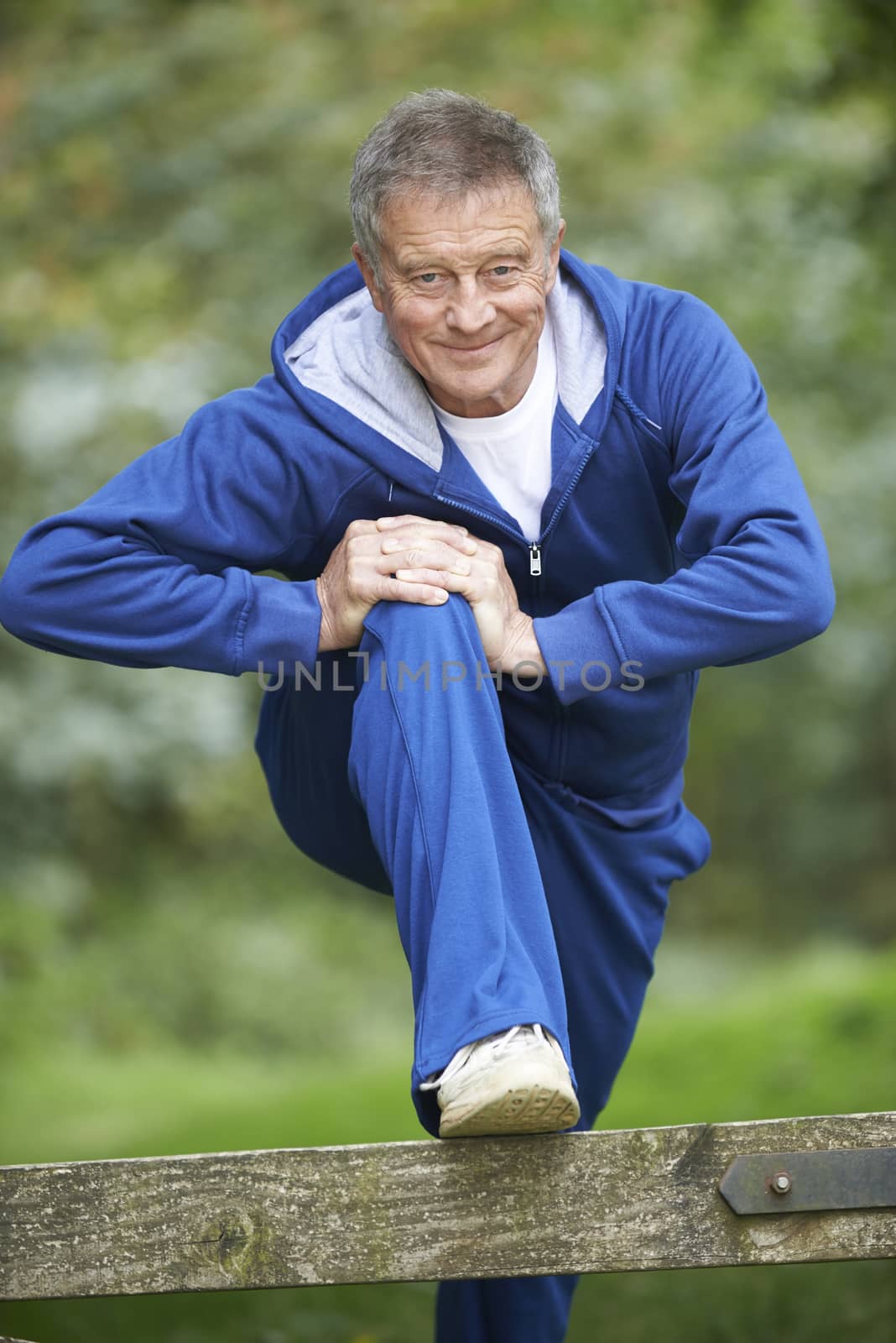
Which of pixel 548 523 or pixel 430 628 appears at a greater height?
A: pixel 548 523

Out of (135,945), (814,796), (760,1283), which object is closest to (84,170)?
(135,945)

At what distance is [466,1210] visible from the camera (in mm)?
1626

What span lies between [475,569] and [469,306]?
0.39 meters

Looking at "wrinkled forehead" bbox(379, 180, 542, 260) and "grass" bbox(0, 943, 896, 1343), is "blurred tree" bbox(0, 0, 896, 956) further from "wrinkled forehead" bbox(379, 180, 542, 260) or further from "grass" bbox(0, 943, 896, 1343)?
"wrinkled forehead" bbox(379, 180, 542, 260)

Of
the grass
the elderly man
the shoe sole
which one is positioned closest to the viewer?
the shoe sole

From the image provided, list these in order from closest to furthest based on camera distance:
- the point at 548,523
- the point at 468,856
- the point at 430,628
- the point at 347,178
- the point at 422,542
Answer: the point at 468,856 → the point at 430,628 → the point at 422,542 → the point at 548,523 → the point at 347,178

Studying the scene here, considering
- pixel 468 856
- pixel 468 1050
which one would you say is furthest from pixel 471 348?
pixel 468 1050

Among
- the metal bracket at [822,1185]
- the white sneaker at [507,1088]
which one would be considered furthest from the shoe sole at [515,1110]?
the metal bracket at [822,1185]

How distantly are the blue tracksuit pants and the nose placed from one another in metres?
0.44

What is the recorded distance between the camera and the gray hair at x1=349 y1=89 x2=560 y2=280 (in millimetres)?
2061

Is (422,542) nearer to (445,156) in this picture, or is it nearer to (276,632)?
(276,632)

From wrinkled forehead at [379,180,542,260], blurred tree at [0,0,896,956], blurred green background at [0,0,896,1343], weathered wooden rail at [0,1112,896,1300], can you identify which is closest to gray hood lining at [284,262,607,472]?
wrinkled forehead at [379,180,542,260]

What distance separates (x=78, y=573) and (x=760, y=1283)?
2.40 meters

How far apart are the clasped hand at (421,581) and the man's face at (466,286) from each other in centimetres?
25
